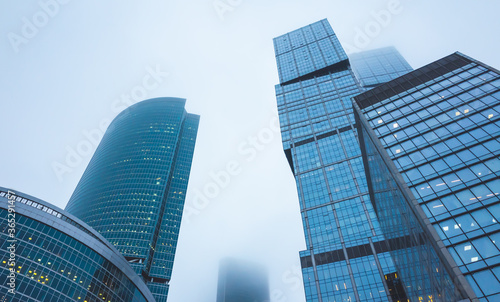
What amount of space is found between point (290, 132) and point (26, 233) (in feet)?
329

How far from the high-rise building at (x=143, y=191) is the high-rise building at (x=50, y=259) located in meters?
64.2

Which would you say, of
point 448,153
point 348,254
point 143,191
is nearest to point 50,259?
point 448,153

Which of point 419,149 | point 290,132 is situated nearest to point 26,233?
point 419,149

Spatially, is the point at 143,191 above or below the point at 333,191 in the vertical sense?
above

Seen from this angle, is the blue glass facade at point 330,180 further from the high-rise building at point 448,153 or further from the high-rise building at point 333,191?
the high-rise building at point 448,153

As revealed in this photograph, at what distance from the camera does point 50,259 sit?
55.4m

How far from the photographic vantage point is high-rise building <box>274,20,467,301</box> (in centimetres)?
7875

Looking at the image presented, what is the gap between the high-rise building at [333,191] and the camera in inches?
3100

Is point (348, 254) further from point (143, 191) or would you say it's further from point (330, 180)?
point (143, 191)

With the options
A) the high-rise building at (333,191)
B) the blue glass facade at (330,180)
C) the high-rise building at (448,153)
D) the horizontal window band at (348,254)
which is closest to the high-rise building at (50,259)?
the horizontal window band at (348,254)

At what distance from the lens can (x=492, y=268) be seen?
3039cm

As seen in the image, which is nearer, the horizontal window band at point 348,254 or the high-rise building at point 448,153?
the high-rise building at point 448,153

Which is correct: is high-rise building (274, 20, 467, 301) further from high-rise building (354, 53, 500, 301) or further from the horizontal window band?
high-rise building (354, 53, 500, 301)

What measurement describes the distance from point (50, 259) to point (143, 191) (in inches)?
3768
